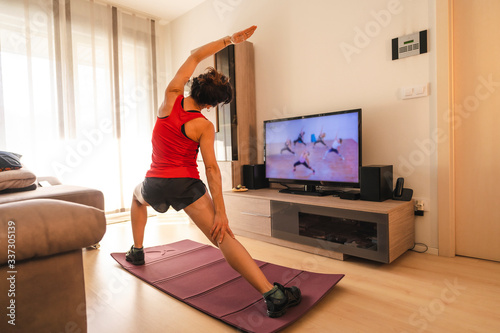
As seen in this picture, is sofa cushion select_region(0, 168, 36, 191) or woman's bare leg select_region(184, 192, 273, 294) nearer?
woman's bare leg select_region(184, 192, 273, 294)

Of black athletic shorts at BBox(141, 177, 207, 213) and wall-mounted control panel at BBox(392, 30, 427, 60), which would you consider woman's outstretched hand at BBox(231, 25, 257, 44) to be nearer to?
black athletic shorts at BBox(141, 177, 207, 213)

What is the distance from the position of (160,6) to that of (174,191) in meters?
3.57

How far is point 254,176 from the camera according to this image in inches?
128

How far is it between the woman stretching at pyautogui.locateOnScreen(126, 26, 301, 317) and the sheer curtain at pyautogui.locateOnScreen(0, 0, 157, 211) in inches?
99.9

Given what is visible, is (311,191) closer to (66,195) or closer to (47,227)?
(66,195)

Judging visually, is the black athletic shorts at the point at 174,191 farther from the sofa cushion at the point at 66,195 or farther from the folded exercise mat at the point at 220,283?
the sofa cushion at the point at 66,195

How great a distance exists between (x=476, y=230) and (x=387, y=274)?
2.64ft

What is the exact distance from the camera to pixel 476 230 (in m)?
2.26

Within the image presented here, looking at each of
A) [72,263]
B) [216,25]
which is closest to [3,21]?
[216,25]

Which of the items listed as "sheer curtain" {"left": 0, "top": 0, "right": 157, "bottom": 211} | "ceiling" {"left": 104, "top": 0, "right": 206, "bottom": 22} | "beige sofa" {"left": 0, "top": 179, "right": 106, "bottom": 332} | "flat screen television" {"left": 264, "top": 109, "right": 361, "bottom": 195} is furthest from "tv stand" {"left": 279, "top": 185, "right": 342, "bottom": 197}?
"ceiling" {"left": 104, "top": 0, "right": 206, "bottom": 22}

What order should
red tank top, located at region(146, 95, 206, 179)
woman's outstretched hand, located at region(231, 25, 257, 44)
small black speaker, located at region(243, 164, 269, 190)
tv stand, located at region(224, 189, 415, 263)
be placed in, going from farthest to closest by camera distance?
1. small black speaker, located at region(243, 164, 269, 190)
2. tv stand, located at region(224, 189, 415, 263)
3. woman's outstretched hand, located at region(231, 25, 257, 44)
4. red tank top, located at region(146, 95, 206, 179)

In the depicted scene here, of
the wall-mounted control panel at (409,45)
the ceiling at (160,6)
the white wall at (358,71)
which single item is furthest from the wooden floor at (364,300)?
the ceiling at (160,6)

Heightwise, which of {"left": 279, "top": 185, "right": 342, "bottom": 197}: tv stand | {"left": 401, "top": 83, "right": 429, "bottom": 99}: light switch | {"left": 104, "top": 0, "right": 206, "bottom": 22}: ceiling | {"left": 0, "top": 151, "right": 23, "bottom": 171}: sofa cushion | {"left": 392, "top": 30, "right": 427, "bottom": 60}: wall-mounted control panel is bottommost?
{"left": 279, "top": 185, "right": 342, "bottom": 197}: tv stand

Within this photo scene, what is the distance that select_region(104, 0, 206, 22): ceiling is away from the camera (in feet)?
13.6
